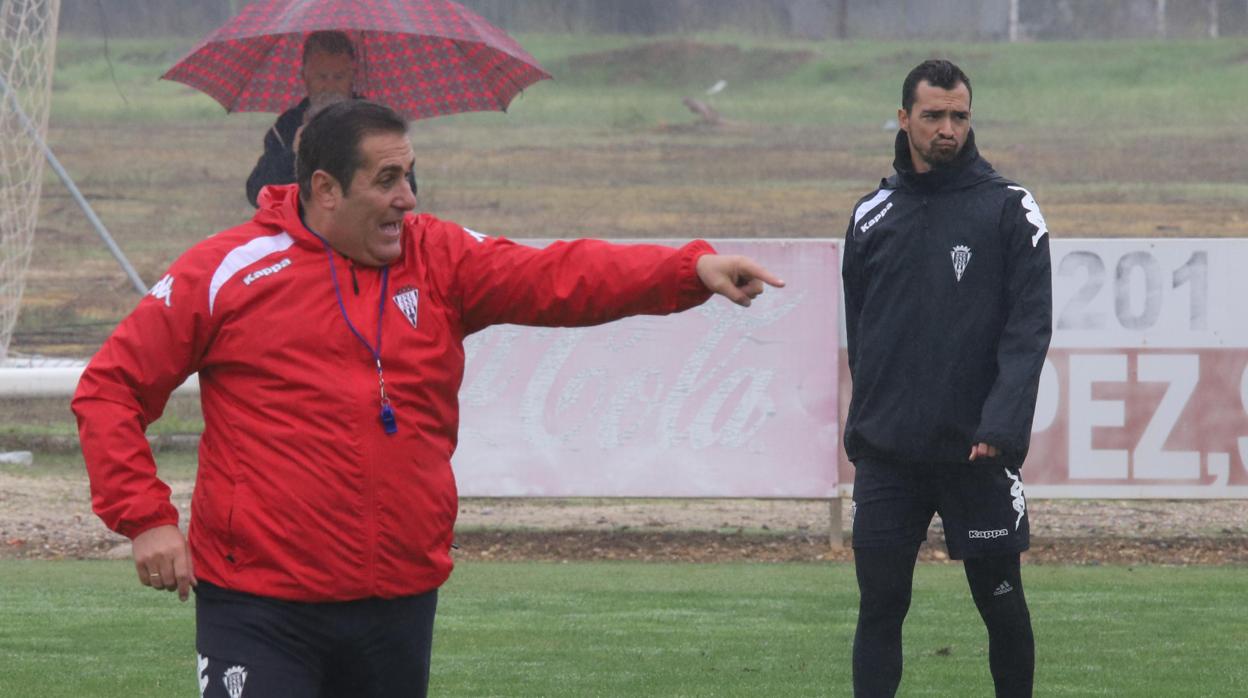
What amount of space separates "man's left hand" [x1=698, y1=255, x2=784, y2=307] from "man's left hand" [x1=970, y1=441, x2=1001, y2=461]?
5.45ft

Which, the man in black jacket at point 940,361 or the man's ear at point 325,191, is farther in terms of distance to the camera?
the man in black jacket at point 940,361

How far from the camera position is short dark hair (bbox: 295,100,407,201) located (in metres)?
4.20

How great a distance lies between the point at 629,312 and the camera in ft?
14.0

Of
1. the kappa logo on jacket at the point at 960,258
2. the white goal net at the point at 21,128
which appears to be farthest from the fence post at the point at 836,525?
the white goal net at the point at 21,128

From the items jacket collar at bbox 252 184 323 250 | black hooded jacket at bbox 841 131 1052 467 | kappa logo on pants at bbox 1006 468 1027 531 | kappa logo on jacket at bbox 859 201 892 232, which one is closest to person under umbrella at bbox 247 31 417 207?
kappa logo on jacket at bbox 859 201 892 232

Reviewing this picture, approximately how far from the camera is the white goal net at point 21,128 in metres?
14.4

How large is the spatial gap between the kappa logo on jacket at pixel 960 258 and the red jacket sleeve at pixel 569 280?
1.69 m

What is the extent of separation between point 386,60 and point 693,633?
2806 millimetres

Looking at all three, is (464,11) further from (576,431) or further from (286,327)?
(286,327)

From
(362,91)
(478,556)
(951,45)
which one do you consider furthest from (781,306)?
(951,45)

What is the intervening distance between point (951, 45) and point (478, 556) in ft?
112

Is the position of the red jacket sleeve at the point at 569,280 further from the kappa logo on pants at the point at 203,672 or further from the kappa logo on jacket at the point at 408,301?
the kappa logo on pants at the point at 203,672

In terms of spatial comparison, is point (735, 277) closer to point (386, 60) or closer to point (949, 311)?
point (949, 311)

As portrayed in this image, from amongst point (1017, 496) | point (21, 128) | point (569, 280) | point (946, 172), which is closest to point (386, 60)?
point (946, 172)
